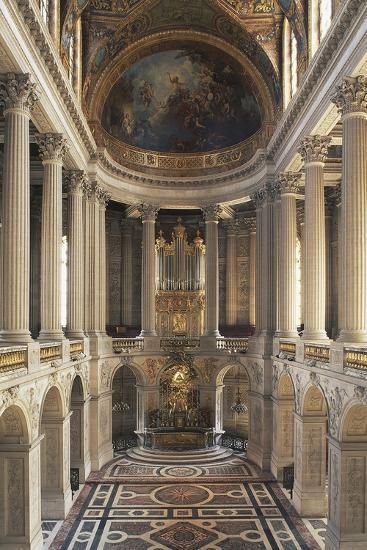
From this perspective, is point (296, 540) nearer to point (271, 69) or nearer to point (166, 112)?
point (271, 69)

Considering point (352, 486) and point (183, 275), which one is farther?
point (183, 275)

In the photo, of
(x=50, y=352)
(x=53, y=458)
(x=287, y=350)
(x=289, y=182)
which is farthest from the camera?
(x=289, y=182)

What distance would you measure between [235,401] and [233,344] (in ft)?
17.0

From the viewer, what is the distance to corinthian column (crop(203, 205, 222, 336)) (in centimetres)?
3631

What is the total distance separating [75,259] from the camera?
29.0 m

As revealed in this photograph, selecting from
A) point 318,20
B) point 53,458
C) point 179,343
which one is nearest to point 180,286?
point 179,343

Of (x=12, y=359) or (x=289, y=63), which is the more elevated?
(x=289, y=63)

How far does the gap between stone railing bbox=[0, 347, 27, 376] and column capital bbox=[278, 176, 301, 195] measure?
1642 centimetres

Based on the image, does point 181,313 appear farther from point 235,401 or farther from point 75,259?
point 75,259

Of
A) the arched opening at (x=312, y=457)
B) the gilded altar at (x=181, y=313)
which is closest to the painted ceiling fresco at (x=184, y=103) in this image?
the gilded altar at (x=181, y=313)

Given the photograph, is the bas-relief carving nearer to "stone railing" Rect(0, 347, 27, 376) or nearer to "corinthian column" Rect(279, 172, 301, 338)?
"stone railing" Rect(0, 347, 27, 376)

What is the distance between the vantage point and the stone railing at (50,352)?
66.8 ft

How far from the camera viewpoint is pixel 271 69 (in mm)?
31031

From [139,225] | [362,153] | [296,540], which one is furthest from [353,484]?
[139,225]
